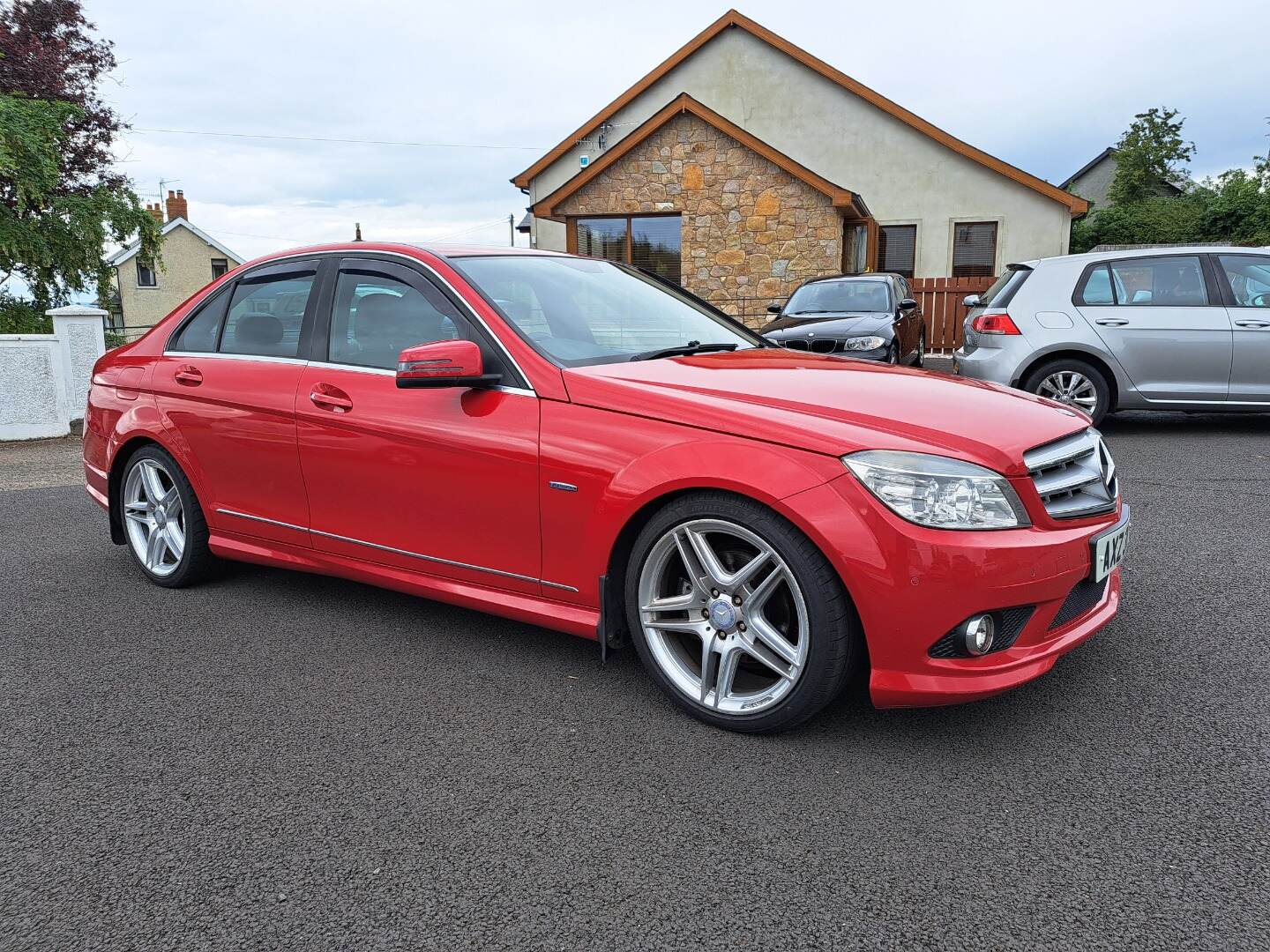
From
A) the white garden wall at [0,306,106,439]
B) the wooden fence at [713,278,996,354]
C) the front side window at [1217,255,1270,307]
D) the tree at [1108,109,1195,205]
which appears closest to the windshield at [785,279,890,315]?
the front side window at [1217,255,1270,307]

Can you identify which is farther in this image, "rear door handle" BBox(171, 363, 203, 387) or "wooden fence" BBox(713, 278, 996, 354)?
"wooden fence" BBox(713, 278, 996, 354)

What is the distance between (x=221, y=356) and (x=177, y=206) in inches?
1956

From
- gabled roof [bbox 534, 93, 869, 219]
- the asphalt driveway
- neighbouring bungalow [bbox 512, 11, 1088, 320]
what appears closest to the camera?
the asphalt driveway

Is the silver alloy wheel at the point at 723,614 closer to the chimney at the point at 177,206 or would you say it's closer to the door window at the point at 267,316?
the door window at the point at 267,316

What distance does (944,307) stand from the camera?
1805 cm

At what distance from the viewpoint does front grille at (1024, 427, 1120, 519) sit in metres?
2.88

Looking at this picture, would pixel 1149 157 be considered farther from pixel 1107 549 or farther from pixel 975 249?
pixel 1107 549

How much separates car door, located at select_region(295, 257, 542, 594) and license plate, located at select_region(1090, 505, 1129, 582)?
1.77 meters

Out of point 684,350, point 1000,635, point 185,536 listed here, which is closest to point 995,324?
Result: point 684,350

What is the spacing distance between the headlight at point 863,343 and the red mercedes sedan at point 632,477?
5907 mm

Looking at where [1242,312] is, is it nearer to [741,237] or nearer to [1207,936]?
[1207,936]

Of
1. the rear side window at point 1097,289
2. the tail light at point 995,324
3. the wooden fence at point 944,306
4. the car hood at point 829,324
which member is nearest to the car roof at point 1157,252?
the rear side window at point 1097,289

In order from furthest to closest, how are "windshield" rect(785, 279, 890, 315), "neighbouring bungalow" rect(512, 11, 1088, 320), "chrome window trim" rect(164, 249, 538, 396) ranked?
"neighbouring bungalow" rect(512, 11, 1088, 320), "windshield" rect(785, 279, 890, 315), "chrome window trim" rect(164, 249, 538, 396)

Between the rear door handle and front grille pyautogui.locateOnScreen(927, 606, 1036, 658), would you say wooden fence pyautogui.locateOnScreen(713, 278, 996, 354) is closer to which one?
the rear door handle
